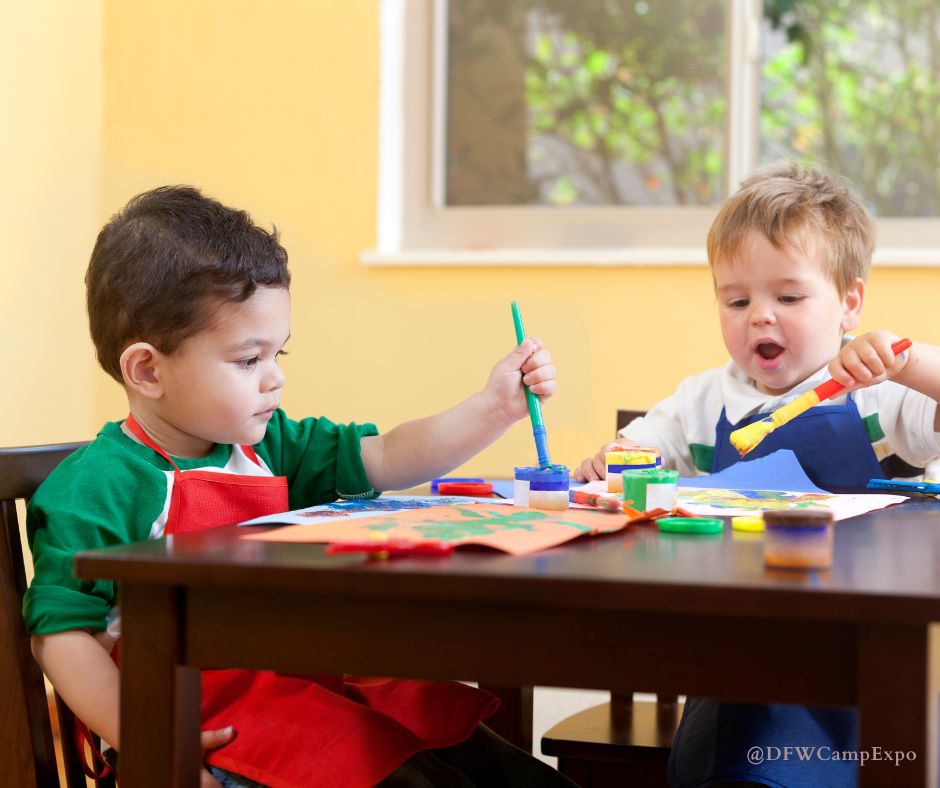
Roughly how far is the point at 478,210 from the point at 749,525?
191 centimetres

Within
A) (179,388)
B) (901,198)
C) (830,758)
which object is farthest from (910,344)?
(901,198)

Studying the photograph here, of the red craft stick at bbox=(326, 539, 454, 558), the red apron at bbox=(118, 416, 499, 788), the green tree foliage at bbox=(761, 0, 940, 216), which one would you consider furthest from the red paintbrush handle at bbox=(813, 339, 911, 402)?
the green tree foliage at bbox=(761, 0, 940, 216)

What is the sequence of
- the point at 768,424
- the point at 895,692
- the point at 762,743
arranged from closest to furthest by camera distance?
the point at 895,692, the point at 762,743, the point at 768,424

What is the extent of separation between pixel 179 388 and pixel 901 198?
1935 millimetres

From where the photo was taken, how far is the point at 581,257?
8.00 ft

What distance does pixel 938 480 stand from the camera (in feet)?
4.31

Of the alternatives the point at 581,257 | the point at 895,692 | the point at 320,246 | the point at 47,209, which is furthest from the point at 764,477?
the point at 47,209

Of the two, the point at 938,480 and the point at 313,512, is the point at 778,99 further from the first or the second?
the point at 313,512

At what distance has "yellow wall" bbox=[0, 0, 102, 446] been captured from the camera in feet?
7.41

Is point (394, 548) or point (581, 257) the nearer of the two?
point (394, 548)

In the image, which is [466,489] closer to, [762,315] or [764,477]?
[764,477]

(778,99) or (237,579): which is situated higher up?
(778,99)

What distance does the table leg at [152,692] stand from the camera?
0.69 metres

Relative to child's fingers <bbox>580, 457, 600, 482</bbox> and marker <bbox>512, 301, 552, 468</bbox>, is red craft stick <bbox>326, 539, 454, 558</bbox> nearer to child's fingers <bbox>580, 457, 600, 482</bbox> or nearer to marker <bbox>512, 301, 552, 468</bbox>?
marker <bbox>512, 301, 552, 468</bbox>
